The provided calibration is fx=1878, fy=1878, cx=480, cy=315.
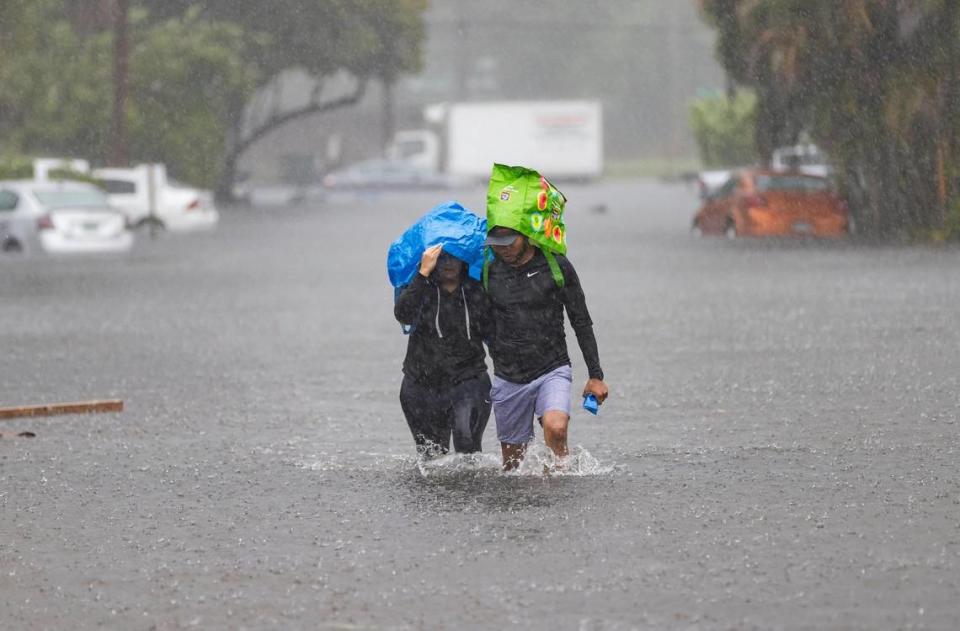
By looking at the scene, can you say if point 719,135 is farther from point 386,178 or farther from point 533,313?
point 533,313

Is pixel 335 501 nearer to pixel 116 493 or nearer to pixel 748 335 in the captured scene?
pixel 116 493

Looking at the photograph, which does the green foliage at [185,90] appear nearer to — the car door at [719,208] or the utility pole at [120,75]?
the utility pole at [120,75]

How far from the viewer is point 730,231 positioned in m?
34.9

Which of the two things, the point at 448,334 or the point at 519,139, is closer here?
the point at 448,334

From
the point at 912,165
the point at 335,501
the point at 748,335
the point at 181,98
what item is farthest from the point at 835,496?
the point at 181,98

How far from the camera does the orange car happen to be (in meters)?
33.5

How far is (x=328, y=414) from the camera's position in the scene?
38.2 feet

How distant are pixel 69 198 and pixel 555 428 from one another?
82.2 feet

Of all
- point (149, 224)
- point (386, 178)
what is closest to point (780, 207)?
point (149, 224)

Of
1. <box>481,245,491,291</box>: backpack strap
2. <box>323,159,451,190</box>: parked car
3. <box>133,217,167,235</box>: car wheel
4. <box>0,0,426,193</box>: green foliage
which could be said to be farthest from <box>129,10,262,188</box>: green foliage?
<box>481,245,491,291</box>: backpack strap

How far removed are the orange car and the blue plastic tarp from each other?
25309mm

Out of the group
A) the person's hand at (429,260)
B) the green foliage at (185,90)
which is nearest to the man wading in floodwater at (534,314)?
the person's hand at (429,260)

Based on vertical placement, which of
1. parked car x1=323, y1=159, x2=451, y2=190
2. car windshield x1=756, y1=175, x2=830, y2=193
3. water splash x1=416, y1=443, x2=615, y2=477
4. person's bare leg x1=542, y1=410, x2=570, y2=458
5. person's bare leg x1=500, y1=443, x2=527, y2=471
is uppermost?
person's bare leg x1=542, y1=410, x2=570, y2=458

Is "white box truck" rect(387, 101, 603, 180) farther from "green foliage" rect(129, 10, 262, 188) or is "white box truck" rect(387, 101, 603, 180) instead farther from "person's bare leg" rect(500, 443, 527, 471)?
"person's bare leg" rect(500, 443, 527, 471)
